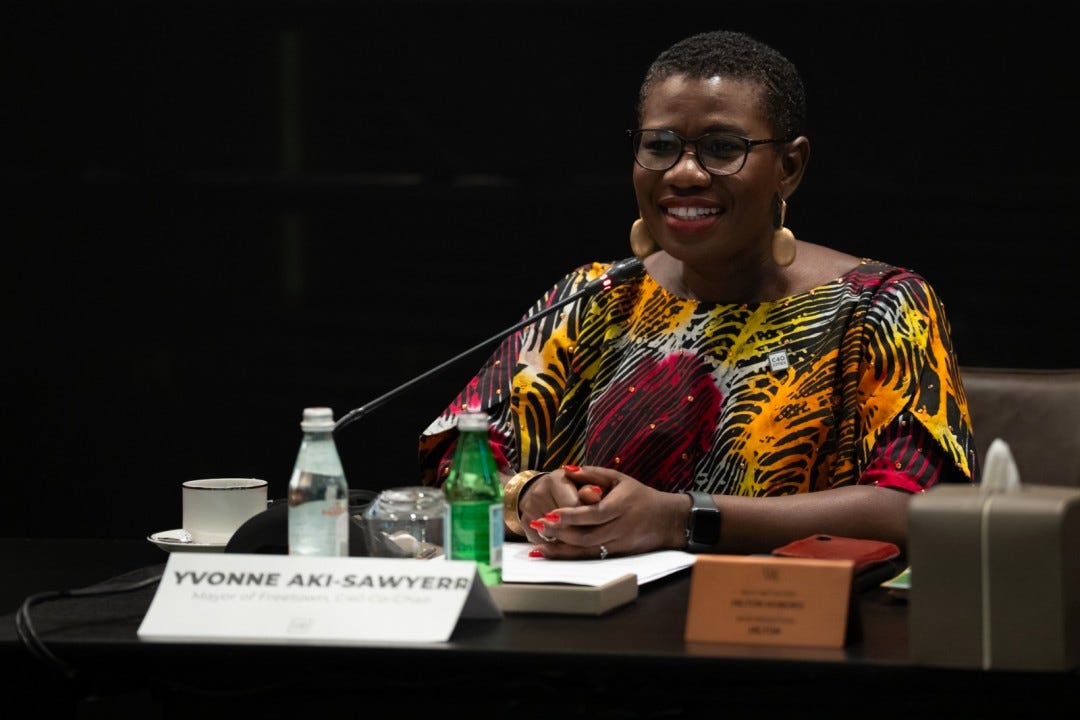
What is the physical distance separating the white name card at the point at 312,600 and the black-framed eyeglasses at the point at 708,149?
2.97 feet

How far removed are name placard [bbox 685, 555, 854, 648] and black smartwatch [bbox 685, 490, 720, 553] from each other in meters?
0.52

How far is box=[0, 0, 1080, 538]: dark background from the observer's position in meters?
3.00

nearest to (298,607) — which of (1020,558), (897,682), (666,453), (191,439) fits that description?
(897,682)

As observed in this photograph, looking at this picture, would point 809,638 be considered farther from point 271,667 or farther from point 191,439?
point 191,439

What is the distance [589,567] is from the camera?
5.85 feet

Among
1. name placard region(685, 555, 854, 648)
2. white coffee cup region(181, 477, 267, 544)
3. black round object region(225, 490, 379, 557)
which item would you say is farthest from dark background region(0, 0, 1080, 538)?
name placard region(685, 555, 854, 648)

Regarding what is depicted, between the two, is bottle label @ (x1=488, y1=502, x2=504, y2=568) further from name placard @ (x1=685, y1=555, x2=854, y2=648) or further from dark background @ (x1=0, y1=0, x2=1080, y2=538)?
dark background @ (x1=0, y1=0, x2=1080, y2=538)

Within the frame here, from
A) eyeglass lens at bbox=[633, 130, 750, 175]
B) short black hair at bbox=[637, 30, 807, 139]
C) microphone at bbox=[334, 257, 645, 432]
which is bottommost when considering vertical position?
microphone at bbox=[334, 257, 645, 432]

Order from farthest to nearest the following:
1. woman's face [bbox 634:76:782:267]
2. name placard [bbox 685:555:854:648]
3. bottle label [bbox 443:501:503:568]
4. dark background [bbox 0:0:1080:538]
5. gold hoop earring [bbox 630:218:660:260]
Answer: dark background [bbox 0:0:1080:538], gold hoop earring [bbox 630:218:660:260], woman's face [bbox 634:76:782:267], bottle label [bbox 443:501:503:568], name placard [bbox 685:555:854:648]

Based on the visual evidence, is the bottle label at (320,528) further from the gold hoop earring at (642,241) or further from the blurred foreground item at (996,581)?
the gold hoop earring at (642,241)

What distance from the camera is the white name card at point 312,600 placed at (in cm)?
142

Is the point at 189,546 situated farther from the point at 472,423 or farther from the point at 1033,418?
the point at 1033,418

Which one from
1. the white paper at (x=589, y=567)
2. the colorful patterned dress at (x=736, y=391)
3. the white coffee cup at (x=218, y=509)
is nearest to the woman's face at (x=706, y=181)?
the colorful patterned dress at (x=736, y=391)

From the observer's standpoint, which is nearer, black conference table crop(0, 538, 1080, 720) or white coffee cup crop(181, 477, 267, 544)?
black conference table crop(0, 538, 1080, 720)
